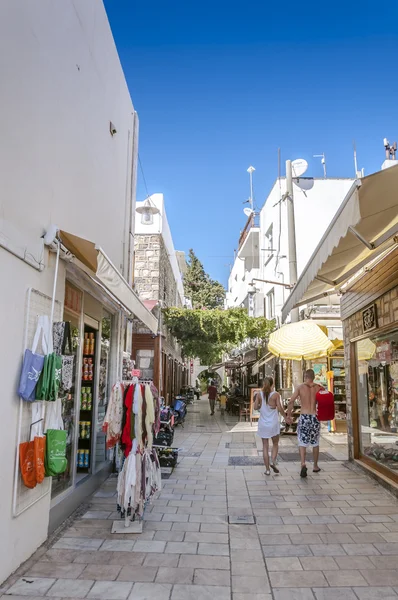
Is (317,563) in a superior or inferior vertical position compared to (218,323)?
inferior

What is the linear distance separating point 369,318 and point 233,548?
4275 mm

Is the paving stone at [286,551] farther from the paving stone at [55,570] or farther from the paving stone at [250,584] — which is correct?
the paving stone at [55,570]

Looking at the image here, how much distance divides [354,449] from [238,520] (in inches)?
151

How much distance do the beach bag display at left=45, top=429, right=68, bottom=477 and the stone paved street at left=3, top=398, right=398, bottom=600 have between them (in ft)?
2.50

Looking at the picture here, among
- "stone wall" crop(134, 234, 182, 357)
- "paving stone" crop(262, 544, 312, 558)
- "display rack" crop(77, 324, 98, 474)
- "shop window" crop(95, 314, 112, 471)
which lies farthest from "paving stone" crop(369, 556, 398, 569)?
"stone wall" crop(134, 234, 182, 357)

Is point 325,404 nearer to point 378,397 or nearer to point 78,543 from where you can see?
point 378,397

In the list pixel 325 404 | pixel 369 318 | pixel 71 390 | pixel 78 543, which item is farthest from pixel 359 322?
pixel 78 543

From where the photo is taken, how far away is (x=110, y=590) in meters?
3.31

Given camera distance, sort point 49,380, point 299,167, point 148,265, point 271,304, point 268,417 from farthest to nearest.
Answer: point 271,304 → point 299,167 → point 148,265 → point 268,417 → point 49,380

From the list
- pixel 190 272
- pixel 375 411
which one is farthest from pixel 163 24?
pixel 190 272

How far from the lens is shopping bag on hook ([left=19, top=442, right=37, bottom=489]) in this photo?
3.70 m

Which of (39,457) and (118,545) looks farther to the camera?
(118,545)

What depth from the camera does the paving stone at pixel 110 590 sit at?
3213 mm

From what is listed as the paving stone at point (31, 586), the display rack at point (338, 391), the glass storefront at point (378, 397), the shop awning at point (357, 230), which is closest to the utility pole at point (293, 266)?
the display rack at point (338, 391)
